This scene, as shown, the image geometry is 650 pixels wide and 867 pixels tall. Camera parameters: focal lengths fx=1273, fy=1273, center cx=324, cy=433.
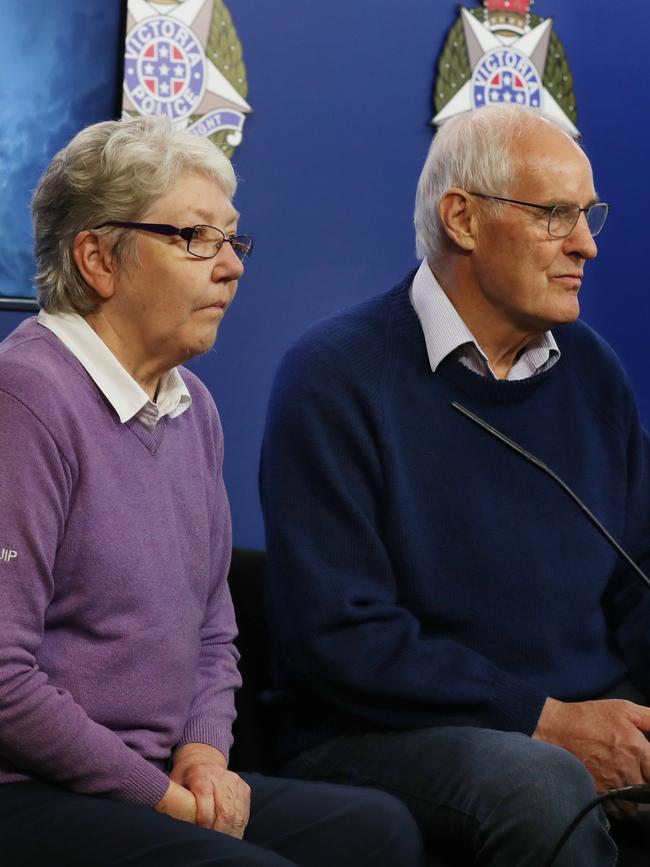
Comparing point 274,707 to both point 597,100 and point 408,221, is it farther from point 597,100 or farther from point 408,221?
point 597,100

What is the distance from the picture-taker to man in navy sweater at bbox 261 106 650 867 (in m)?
1.65

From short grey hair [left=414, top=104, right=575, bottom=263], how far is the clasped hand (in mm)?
897

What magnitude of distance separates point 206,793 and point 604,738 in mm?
549

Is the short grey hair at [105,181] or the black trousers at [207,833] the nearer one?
the black trousers at [207,833]

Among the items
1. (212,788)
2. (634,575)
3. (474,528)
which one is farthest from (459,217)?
(212,788)

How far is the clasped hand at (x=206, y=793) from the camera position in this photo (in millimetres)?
1441

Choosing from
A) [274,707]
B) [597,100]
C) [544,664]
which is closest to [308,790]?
[274,707]

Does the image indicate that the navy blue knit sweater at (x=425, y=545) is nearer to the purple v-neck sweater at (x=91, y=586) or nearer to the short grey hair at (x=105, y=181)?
the purple v-neck sweater at (x=91, y=586)

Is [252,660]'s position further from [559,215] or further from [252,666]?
[559,215]

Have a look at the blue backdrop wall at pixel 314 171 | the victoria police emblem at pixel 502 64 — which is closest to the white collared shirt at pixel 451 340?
the blue backdrop wall at pixel 314 171

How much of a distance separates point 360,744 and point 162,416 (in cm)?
52

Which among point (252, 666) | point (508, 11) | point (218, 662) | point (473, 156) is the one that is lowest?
point (252, 666)

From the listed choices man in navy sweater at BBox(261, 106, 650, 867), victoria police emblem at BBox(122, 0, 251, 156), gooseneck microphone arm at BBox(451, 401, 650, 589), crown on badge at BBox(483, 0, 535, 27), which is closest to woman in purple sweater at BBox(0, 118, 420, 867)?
man in navy sweater at BBox(261, 106, 650, 867)

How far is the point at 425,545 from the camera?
1774 millimetres
